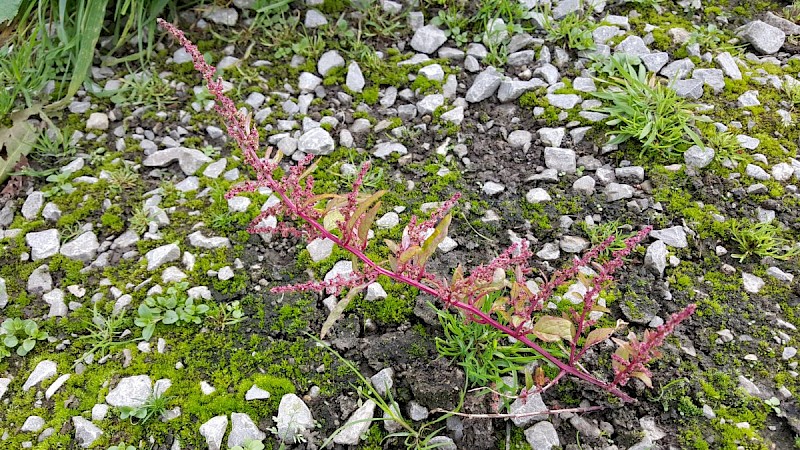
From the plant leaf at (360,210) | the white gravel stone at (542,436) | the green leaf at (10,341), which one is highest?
the plant leaf at (360,210)

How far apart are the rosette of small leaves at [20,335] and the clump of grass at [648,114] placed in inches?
130

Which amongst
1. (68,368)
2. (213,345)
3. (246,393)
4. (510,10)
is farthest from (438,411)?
(510,10)

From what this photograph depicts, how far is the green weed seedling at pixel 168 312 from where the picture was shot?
2893 millimetres

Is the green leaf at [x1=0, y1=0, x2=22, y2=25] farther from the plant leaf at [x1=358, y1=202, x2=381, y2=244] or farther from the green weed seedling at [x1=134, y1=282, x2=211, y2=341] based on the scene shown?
the plant leaf at [x1=358, y1=202, x2=381, y2=244]

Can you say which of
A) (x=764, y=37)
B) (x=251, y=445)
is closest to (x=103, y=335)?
(x=251, y=445)

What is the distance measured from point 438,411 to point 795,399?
1536 millimetres

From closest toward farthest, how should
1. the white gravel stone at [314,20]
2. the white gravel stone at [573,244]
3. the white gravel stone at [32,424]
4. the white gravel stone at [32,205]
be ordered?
the white gravel stone at [32,424], the white gravel stone at [573,244], the white gravel stone at [32,205], the white gravel stone at [314,20]

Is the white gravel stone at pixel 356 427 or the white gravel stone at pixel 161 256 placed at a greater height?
the white gravel stone at pixel 161 256

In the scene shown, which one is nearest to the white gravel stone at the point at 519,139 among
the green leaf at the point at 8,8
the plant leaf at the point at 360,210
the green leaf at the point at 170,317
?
the plant leaf at the point at 360,210

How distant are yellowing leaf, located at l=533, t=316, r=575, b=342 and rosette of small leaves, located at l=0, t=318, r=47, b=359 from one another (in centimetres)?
243

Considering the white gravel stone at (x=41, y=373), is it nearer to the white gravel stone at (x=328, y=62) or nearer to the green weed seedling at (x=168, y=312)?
the green weed seedling at (x=168, y=312)

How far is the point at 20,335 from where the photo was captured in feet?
9.64

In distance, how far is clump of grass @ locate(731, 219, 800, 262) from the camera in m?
2.95

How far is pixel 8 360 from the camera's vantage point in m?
2.87
